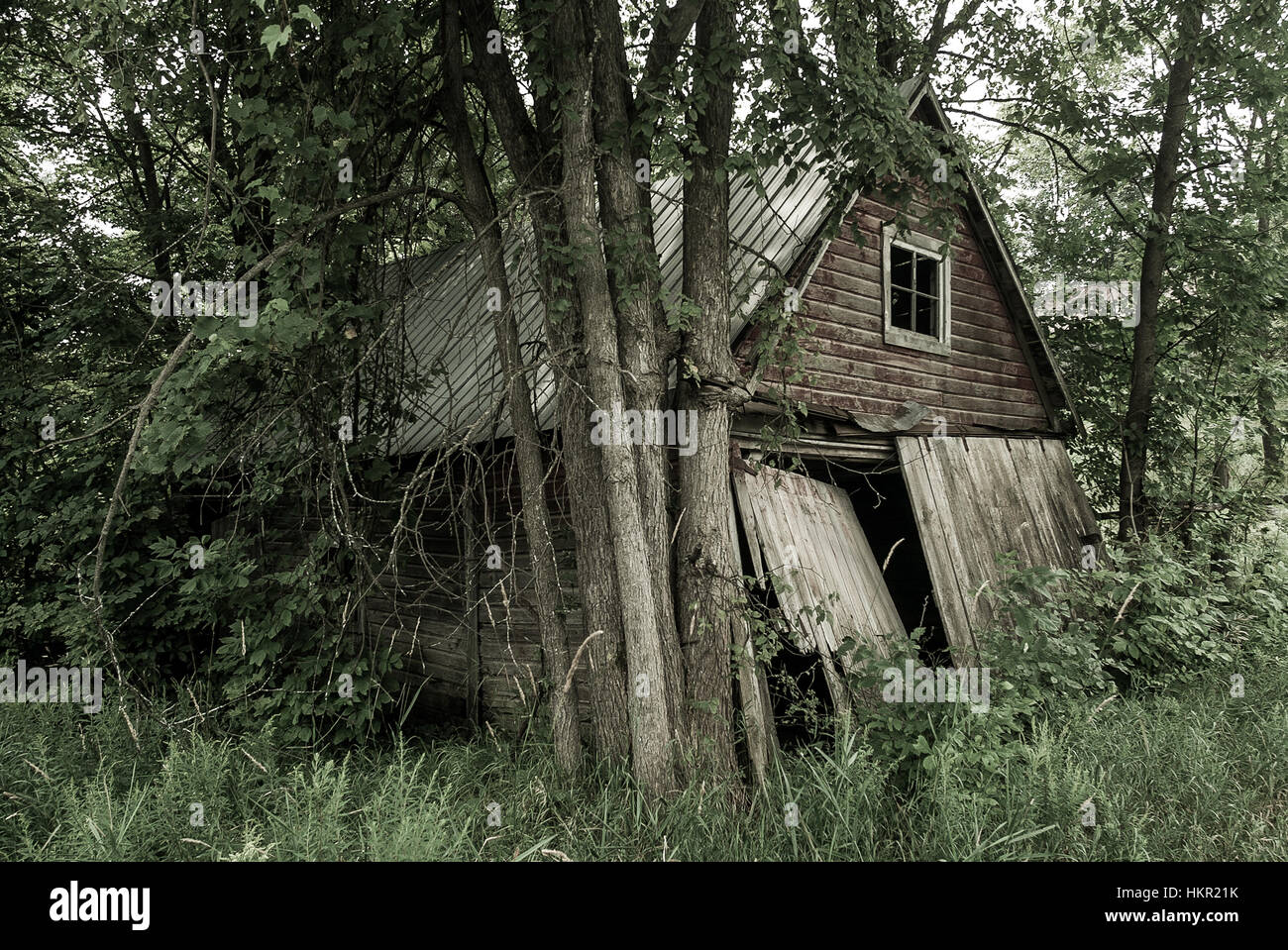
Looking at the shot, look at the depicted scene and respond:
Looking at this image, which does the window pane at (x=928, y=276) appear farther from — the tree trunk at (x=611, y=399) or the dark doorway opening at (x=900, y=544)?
the tree trunk at (x=611, y=399)

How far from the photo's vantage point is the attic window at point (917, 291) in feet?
28.1

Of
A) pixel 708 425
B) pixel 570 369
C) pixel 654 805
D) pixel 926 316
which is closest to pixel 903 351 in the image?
pixel 926 316

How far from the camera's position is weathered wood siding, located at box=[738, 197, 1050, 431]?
25.5ft

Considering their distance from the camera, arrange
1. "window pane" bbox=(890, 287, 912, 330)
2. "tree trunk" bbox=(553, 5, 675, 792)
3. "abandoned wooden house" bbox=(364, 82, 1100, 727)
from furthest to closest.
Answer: "window pane" bbox=(890, 287, 912, 330) < "abandoned wooden house" bbox=(364, 82, 1100, 727) < "tree trunk" bbox=(553, 5, 675, 792)

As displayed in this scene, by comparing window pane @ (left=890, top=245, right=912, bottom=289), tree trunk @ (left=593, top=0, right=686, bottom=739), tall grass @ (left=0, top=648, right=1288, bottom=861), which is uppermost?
window pane @ (left=890, top=245, right=912, bottom=289)

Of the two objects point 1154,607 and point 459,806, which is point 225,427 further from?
point 1154,607

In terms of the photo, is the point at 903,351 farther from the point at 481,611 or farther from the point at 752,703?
the point at 481,611

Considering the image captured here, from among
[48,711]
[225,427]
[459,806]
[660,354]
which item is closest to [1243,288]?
[660,354]

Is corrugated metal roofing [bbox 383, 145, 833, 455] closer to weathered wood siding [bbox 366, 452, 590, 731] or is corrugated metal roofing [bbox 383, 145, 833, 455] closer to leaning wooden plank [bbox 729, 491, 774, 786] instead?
weathered wood siding [bbox 366, 452, 590, 731]

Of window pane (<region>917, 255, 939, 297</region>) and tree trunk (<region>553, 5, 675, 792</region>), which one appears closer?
Result: tree trunk (<region>553, 5, 675, 792</region>)

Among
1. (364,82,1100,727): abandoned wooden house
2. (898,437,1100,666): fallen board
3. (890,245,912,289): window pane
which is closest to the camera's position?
(364,82,1100,727): abandoned wooden house

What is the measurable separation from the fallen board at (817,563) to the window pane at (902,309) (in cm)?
256

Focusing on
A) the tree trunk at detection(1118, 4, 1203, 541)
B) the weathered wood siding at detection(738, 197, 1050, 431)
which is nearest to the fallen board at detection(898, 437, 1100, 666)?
the weathered wood siding at detection(738, 197, 1050, 431)

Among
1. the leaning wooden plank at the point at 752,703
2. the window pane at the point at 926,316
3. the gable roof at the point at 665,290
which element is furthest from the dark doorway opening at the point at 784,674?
the window pane at the point at 926,316
